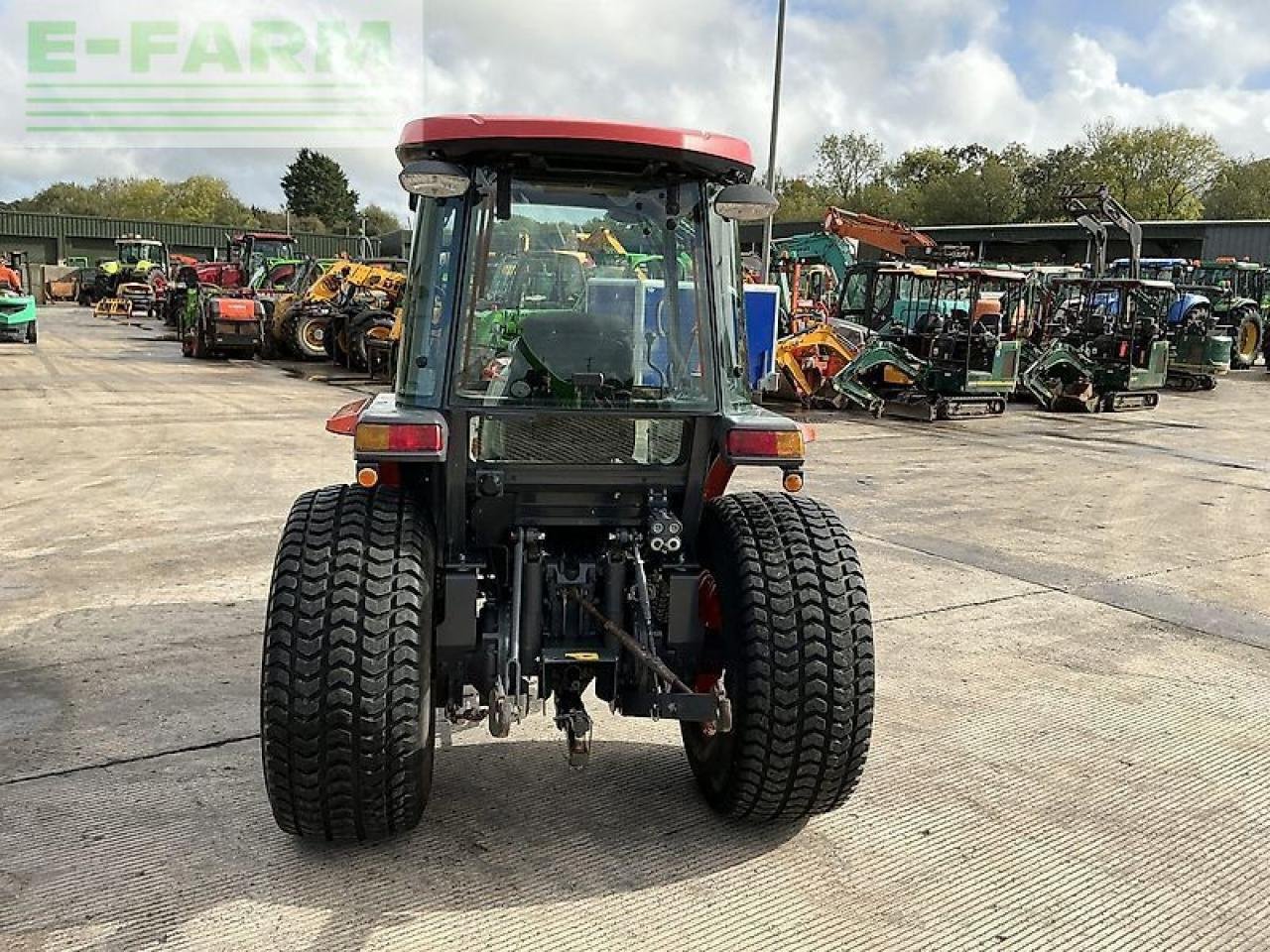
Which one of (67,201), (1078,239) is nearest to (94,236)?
(67,201)

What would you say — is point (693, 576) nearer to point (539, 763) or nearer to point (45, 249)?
point (539, 763)

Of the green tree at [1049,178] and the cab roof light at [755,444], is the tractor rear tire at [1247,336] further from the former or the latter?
the green tree at [1049,178]

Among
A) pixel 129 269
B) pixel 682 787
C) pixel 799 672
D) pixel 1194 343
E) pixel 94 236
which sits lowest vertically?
pixel 682 787

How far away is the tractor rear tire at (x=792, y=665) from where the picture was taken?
308 centimetres

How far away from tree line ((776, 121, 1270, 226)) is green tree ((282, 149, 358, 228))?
5268 centimetres

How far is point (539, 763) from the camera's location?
12.3 ft

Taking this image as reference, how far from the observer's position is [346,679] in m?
2.85

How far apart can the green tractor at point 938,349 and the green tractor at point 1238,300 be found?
25.6ft

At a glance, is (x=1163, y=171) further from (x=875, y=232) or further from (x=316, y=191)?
(x=316, y=191)

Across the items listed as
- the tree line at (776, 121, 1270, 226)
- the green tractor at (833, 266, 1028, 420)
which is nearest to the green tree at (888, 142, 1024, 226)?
the tree line at (776, 121, 1270, 226)

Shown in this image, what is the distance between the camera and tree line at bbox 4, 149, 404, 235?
80.5 metres

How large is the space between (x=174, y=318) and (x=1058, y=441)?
911 inches

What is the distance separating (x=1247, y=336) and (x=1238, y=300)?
1336 millimetres

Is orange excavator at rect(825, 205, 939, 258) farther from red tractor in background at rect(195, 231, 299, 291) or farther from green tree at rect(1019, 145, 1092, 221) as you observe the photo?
green tree at rect(1019, 145, 1092, 221)
